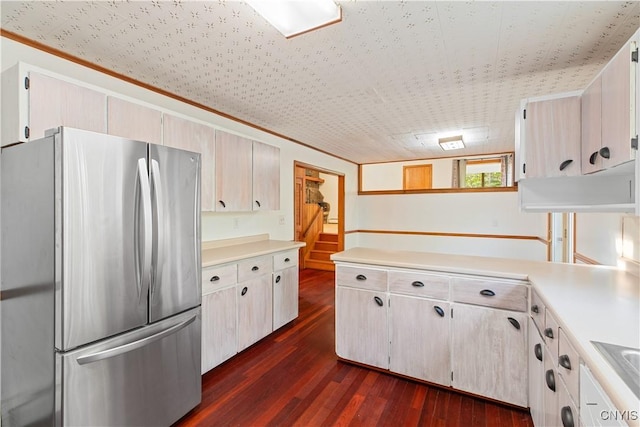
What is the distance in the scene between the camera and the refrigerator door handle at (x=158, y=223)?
65.3 inches

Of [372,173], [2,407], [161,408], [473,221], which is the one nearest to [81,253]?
[161,408]

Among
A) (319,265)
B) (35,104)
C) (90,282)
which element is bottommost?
(319,265)

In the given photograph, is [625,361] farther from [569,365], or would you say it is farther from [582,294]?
[582,294]

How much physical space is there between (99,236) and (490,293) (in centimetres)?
231

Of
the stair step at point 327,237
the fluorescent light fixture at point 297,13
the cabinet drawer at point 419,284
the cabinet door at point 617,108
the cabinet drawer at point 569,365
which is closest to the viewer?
the cabinet drawer at point 569,365

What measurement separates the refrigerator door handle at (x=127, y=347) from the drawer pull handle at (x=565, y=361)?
76.5 inches

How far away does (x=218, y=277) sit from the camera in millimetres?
2357

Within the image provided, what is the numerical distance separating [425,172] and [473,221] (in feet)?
6.86

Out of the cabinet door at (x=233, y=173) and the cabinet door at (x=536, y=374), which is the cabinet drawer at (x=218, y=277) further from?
the cabinet door at (x=536, y=374)

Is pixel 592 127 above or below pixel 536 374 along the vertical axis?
above

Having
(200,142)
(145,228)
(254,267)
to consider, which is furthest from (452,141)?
(145,228)

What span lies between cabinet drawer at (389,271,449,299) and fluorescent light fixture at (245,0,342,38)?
1.72 meters

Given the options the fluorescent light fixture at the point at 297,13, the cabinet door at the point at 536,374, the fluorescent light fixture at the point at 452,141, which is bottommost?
the cabinet door at the point at 536,374

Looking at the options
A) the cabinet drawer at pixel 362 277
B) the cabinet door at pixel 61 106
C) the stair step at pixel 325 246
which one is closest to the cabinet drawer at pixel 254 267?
the cabinet drawer at pixel 362 277
